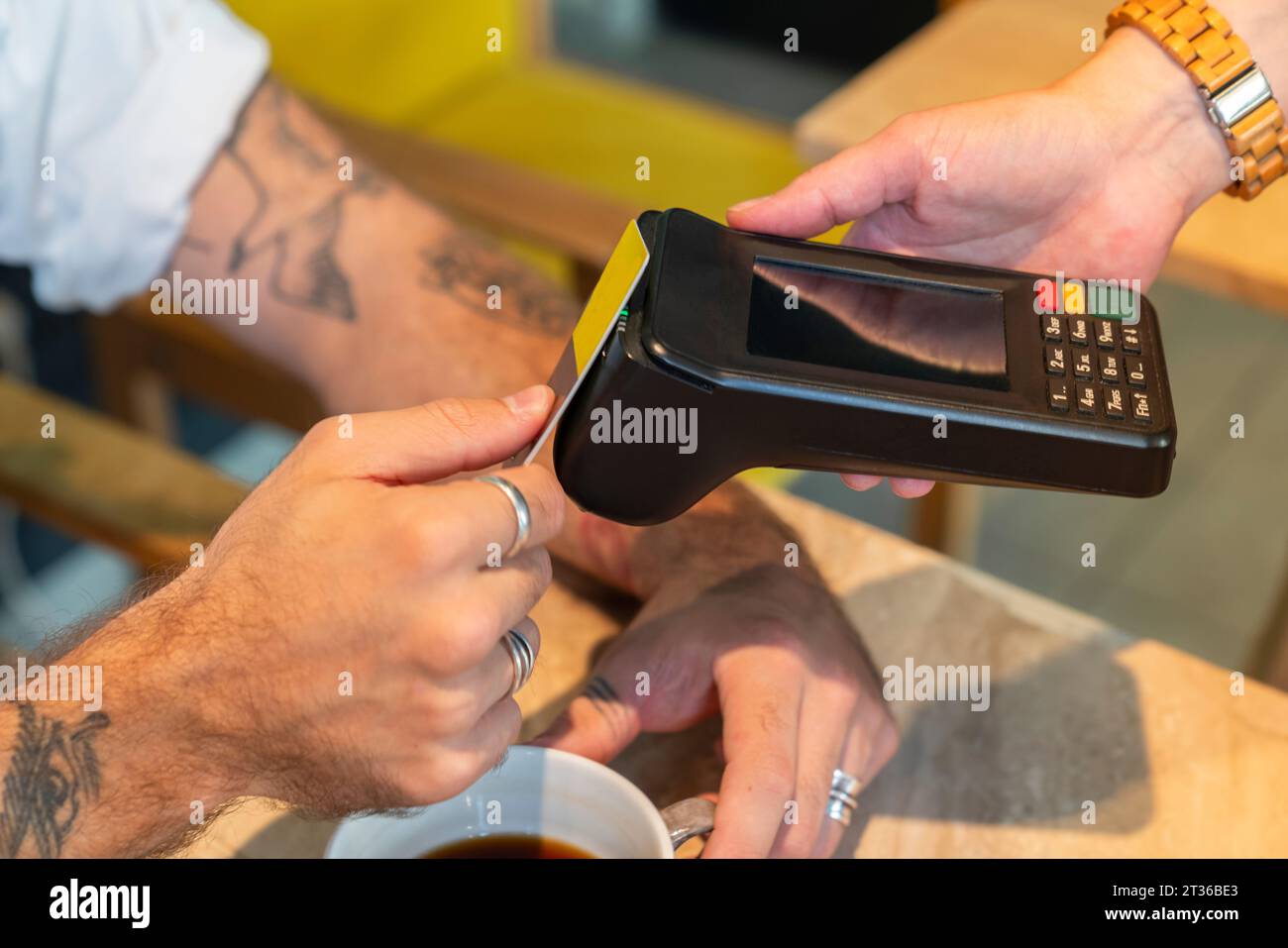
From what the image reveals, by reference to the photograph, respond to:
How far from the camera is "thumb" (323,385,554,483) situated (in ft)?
1.55

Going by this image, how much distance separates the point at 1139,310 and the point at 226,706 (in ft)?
1.47

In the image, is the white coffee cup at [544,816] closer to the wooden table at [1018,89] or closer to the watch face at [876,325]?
the watch face at [876,325]

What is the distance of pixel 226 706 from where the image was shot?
0.48 meters

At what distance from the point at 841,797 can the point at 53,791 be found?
34cm

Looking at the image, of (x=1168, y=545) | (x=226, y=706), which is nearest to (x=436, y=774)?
(x=226, y=706)

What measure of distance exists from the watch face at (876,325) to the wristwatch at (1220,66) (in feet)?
0.78

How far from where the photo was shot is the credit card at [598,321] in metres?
0.50

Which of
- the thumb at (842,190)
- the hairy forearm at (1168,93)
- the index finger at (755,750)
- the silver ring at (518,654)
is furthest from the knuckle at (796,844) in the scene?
the hairy forearm at (1168,93)

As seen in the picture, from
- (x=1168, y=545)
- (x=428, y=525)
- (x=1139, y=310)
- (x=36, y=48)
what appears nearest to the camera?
(x=428, y=525)

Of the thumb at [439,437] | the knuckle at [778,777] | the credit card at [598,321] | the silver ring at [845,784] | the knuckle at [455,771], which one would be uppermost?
the credit card at [598,321]

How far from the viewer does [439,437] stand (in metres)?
0.48

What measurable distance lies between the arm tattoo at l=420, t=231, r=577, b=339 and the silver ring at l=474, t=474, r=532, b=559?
0.34 m

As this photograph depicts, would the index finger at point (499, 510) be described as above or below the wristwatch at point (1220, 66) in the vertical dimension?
below
